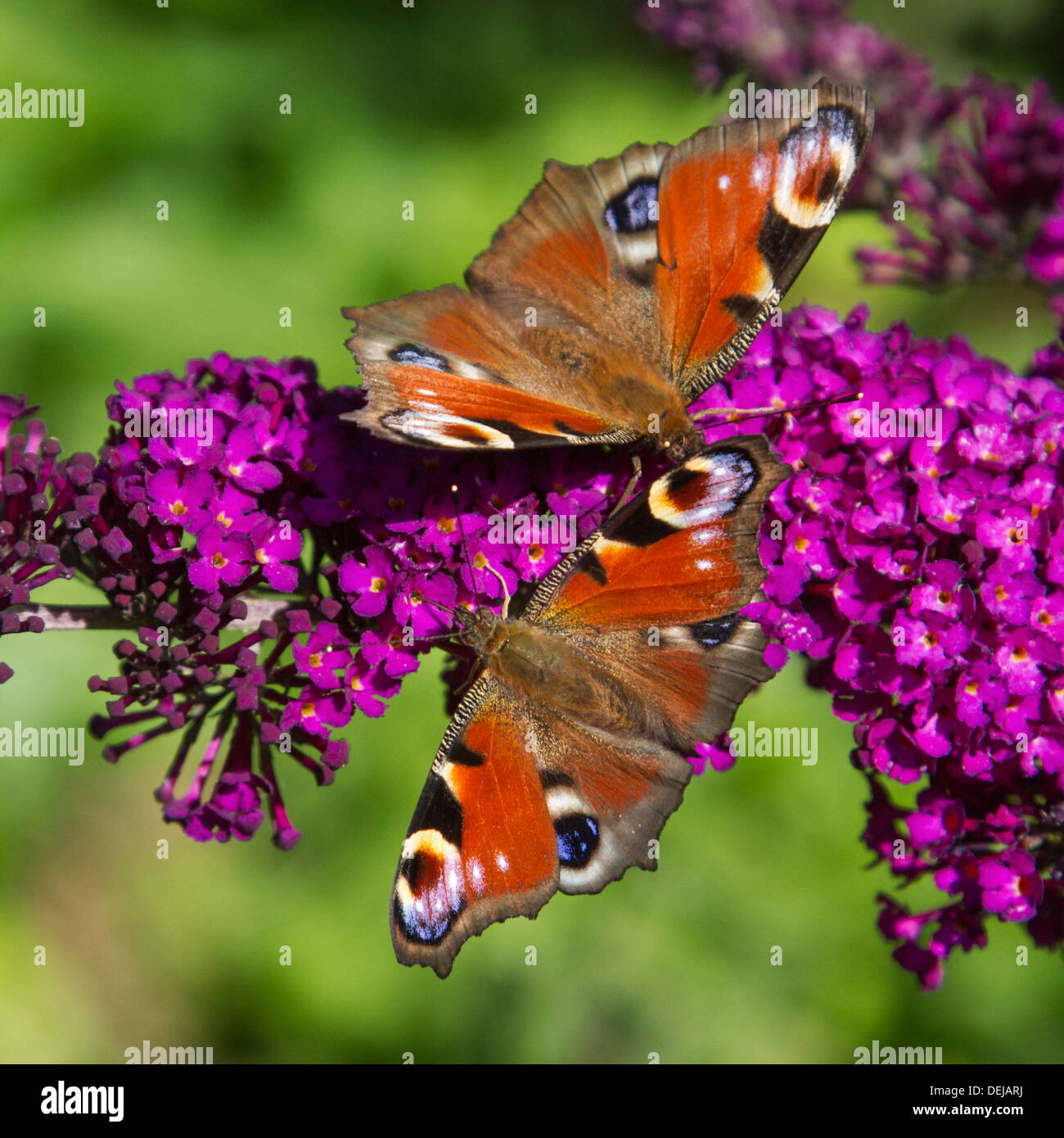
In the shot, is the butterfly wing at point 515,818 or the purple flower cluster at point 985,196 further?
the purple flower cluster at point 985,196

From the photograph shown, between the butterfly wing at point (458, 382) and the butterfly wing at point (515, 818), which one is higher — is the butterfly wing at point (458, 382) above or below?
above

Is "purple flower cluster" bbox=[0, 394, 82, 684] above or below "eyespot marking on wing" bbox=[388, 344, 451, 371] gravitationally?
below

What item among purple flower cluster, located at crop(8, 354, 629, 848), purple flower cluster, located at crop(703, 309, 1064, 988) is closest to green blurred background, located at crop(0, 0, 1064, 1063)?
purple flower cluster, located at crop(703, 309, 1064, 988)

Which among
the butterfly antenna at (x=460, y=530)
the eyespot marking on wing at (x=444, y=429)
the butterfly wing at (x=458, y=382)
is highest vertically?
the butterfly wing at (x=458, y=382)

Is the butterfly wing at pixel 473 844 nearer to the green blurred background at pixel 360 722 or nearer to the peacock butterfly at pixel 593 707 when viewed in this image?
the peacock butterfly at pixel 593 707

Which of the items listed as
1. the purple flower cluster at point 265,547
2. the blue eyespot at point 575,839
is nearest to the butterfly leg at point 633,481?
the purple flower cluster at point 265,547

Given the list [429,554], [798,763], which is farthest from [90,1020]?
[429,554]

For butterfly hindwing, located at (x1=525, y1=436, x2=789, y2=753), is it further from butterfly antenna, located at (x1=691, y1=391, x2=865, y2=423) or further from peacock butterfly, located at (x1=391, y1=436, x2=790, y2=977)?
butterfly antenna, located at (x1=691, y1=391, x2=865, y2=423)

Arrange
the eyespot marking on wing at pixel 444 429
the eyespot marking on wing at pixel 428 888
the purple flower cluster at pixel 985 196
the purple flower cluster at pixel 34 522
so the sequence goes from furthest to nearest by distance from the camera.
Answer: the purple flower cluster at pixel 985 196, the purple flower cluster at pixel 34 522, the eyespot marking on wing at pixel 428 888, the eyespot marking on wing at pixel 444 429
